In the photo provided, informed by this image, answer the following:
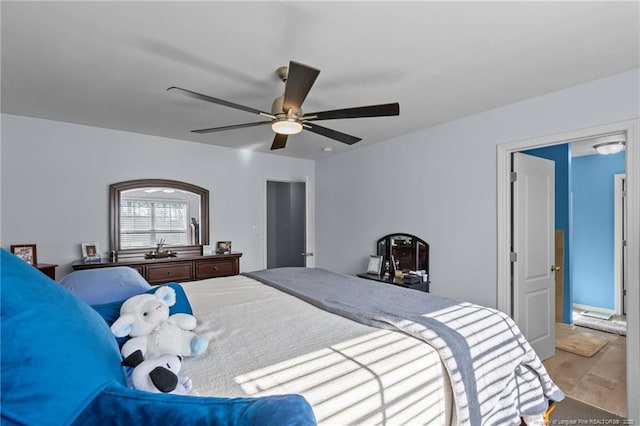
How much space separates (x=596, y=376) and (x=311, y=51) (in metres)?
3.72

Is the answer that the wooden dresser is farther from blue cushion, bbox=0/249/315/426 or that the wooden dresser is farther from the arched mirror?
blue cushion, bbox=0/249/315/426

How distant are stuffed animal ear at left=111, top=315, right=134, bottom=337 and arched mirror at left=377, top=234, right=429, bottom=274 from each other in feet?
10.4

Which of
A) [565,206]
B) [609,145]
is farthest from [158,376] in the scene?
[609,145]

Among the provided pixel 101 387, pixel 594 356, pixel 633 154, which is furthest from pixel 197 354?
pixel 594 356

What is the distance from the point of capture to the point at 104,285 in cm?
179

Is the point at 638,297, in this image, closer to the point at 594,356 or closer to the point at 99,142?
the point at 594,356

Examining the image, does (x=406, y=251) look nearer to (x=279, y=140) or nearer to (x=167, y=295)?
(x=279, y=140)

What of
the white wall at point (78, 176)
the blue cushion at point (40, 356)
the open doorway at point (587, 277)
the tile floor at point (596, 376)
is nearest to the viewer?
the blue cushion at point (40, 356)

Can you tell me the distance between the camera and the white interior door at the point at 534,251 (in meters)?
2.99

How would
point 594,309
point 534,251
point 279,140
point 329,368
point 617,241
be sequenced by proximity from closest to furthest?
point 329,368, point 279,140, point 534,251, point 617,241, point 594,309

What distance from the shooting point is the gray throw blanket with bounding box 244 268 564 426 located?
→ 4.66 ft

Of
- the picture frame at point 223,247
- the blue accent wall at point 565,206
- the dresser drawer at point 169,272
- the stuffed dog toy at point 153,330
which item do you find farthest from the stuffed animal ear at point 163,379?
the blue accent wall at point 565,206

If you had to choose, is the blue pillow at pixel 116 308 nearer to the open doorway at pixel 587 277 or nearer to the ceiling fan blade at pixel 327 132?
the ceiling fan blade at pixel 327 132

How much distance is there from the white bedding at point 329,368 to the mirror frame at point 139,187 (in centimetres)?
261
